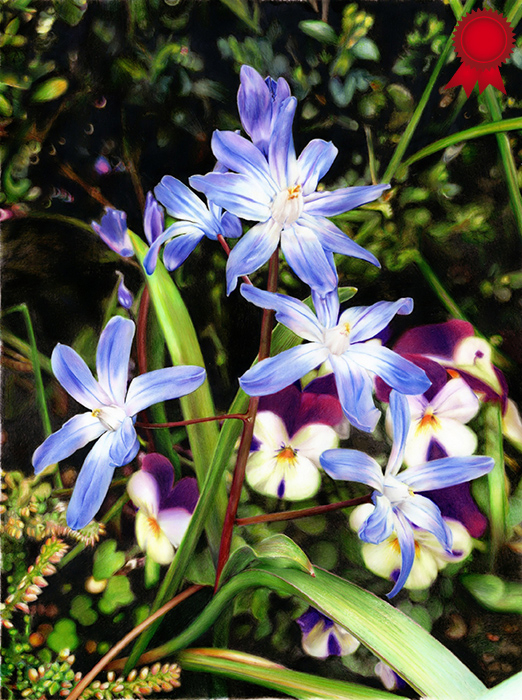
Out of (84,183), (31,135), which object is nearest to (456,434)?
(84,183)

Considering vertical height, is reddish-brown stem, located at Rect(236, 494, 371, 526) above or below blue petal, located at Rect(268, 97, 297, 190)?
below

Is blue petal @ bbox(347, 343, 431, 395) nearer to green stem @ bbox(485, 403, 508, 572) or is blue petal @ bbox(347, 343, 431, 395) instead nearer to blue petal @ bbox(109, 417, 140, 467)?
green stem @ bbox(485, 403, 508, 572)

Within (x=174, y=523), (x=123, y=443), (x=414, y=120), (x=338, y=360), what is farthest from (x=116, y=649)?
(x=414, y=120)

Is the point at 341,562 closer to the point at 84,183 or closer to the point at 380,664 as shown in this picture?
the point at 380,664

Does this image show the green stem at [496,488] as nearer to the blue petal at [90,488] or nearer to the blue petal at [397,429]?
the blue petal at [397,429]

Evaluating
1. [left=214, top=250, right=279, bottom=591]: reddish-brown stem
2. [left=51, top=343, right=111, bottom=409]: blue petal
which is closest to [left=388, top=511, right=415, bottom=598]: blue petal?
[left=214, top=250, right=279, bottom=591]: reddish-brown stem

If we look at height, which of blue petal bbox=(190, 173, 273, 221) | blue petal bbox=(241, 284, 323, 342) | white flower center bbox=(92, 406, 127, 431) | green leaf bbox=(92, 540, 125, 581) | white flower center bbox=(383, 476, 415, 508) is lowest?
green leaf bbox=(92, 540, 125, 581)

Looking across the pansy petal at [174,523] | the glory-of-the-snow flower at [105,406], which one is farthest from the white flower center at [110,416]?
the pansy petal at [174,523]
